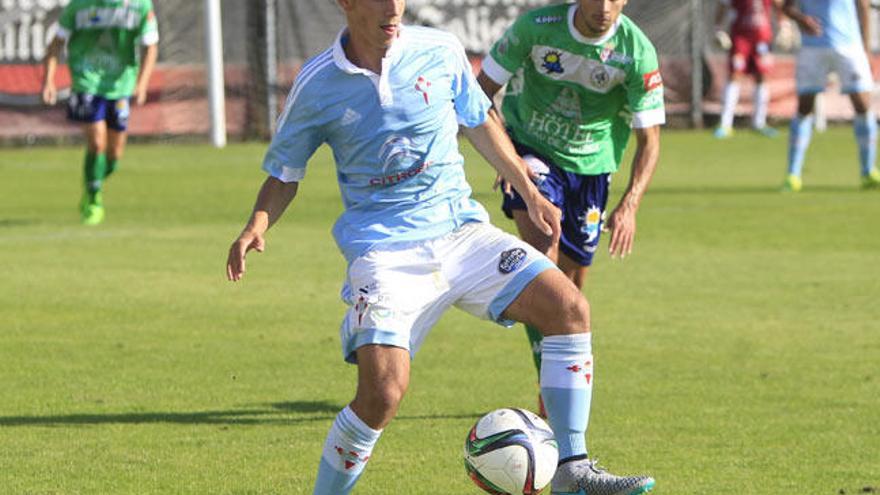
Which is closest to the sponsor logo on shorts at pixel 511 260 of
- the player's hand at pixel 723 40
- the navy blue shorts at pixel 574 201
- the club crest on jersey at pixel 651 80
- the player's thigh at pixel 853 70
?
the club crest on jersey at pixel 651 80

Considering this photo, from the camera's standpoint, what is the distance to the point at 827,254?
14.5 metres

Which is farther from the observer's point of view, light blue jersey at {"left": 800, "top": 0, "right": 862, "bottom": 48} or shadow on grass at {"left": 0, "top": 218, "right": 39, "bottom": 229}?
light blue jersey at {"left": 800, "top": 0, "right": 862, "bottom": 48}

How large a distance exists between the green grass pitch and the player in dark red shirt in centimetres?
997

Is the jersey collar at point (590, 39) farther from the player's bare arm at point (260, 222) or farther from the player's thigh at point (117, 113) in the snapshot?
the player's thigh at point (117, 113)

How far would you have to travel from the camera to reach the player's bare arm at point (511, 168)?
679 cm

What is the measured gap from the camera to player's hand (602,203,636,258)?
7.36m

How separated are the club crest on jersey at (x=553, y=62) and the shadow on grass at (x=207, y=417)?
1672 mm

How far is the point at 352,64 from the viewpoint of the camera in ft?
21.0

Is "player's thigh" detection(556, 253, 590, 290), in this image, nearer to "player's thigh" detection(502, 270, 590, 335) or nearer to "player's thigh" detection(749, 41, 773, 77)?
"player's thigh" detection(502, 270, 590, 335)

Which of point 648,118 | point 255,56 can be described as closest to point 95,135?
point 648,118

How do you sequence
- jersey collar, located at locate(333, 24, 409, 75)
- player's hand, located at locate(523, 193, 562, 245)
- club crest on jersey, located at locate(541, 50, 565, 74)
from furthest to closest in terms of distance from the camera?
club crest on jersey, located at locate(541, 50, 565, 74) → player's hand, located at locate(523, 193, 562, 245) → jersey collar, located at locate(333, 24, 409, 75)

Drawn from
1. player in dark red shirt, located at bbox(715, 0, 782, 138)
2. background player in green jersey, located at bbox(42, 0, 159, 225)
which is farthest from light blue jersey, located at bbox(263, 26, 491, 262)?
player in dark red shirt, located at bbox(715, 0, 782, 138)

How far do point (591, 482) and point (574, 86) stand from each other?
2567mm

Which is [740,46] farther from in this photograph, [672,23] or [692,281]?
[692,281]
